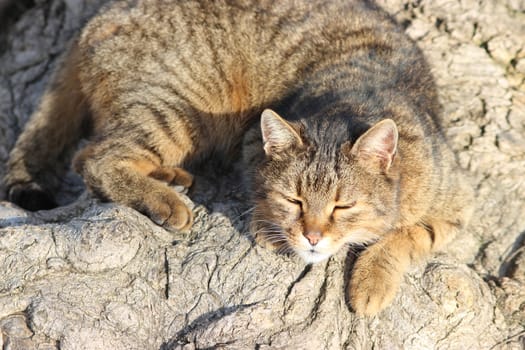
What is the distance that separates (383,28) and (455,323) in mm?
2248

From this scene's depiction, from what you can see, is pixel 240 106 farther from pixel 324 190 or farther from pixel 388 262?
pixel 388 262

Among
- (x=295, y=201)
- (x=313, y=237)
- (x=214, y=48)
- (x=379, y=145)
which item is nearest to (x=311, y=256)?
(x=313, y=237)

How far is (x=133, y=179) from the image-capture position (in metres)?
4.53

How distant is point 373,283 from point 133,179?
70.3 inches

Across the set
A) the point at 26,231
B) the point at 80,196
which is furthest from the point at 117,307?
the point at 80,196

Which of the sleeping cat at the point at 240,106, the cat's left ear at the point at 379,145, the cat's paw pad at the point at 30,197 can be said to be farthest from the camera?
the cat's paw pad at the point at 30,197

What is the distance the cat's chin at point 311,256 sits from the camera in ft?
12.2

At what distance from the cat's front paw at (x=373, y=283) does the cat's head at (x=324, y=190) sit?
0.14m

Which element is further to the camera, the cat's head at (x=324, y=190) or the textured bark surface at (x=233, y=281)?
the cat's head at (x=324, y=190)

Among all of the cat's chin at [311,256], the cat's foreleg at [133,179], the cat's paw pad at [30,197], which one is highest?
the cat's chin at [311,256]

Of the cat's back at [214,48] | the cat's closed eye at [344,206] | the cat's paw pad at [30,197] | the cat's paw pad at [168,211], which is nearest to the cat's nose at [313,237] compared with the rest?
the cat's closed eye at [344,206]

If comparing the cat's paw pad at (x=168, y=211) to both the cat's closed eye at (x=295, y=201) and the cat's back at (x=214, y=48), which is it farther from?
the cat's back at (x=214, y=48)

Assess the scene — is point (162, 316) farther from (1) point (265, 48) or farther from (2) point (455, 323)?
(1) point (265, 48)

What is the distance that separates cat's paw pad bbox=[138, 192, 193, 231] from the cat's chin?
78 cm
